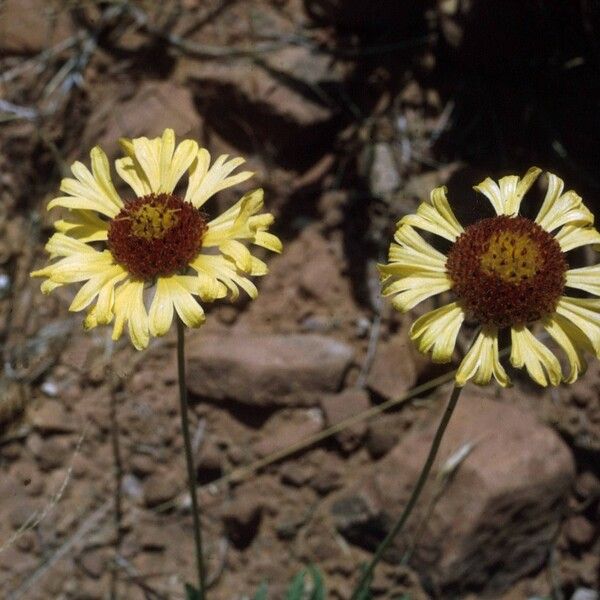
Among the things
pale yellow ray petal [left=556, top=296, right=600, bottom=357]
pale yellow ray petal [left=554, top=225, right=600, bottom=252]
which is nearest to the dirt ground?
pale yellow ray petal [left=554, top=225, right=600, bottom=252]

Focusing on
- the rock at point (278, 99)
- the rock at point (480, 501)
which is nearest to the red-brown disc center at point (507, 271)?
the rock at point (480, 501)

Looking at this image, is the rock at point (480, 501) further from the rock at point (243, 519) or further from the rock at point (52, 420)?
the rock at point (52, 420)

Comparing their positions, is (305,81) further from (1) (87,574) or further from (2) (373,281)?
(1) (87,574)

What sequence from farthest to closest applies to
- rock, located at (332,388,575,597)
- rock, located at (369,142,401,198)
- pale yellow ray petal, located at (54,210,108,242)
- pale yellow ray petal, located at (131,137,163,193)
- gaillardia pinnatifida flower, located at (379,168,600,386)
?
rock, located at (369,142,401,198) → rock, located at (332,388,575,597) → pale yellow ray petal, located at (131,137,163,193) → pale yellow ray petal, located at (54,210,108,242) → gaillardia pinnatifida flower, located at (379,168,600,386)

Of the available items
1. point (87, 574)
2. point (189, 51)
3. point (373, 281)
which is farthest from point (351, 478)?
point (189, 51)

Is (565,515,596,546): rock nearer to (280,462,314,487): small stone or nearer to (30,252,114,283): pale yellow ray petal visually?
(280,462,314,487): small stone

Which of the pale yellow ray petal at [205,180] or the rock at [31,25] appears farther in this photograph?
the rock at [31,25]
